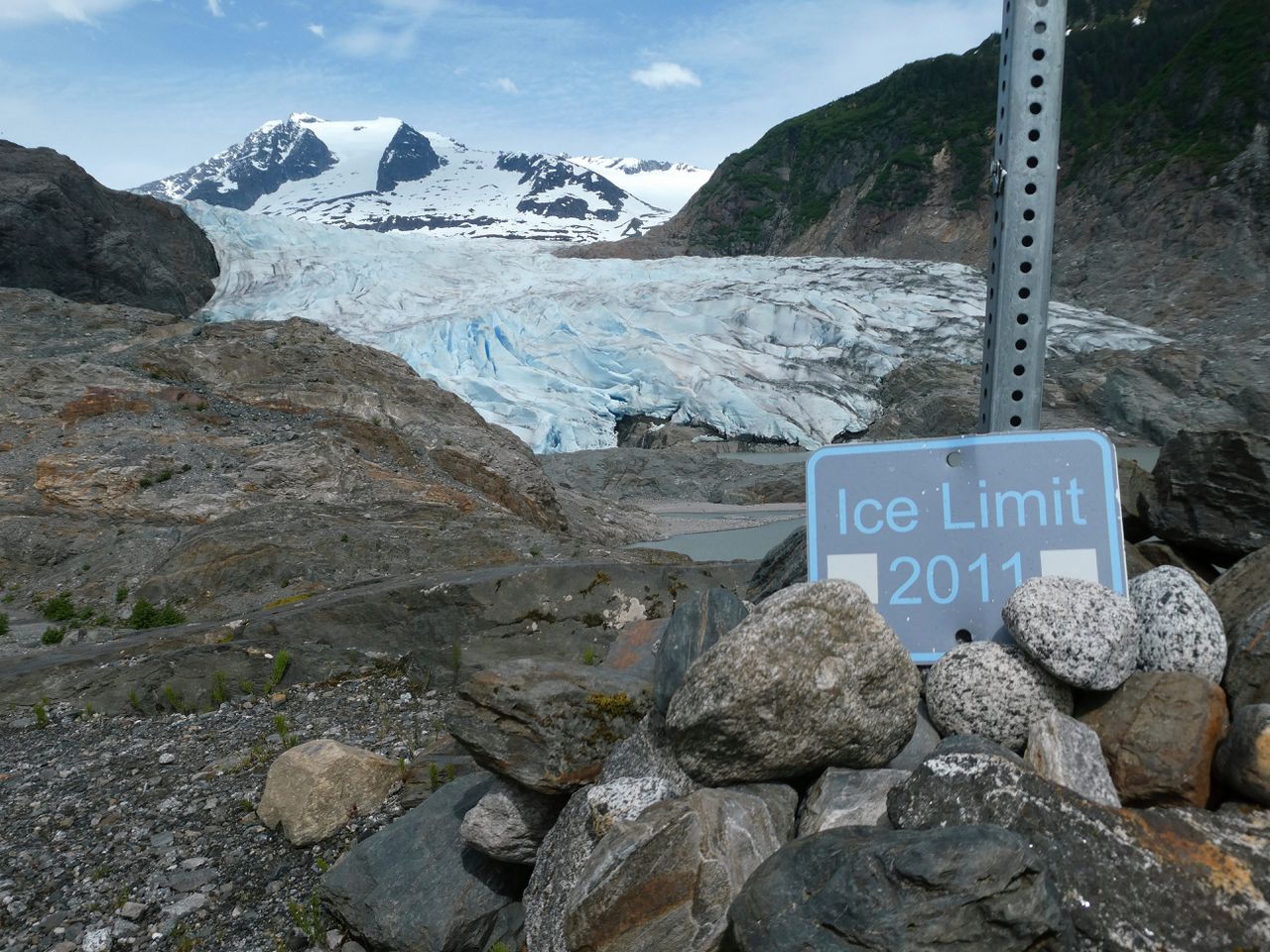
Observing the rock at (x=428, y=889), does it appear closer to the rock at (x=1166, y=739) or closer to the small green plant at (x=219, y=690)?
the rock at (x=1166, y=739)

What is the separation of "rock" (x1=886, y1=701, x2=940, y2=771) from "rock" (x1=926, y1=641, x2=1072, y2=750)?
0.10m

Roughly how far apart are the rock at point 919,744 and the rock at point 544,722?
2.01 feet

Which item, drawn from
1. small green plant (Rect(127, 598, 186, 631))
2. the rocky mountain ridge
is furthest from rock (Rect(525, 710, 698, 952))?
the rocky mountain ridge

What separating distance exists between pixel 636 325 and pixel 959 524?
29318 mm

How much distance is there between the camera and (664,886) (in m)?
1.80

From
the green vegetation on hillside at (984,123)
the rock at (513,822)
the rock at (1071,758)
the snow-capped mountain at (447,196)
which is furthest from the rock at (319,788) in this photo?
the snow-capped mountain at (447,196)

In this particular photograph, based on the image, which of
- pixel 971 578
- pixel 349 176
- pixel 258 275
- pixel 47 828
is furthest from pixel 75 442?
pixel 349 176

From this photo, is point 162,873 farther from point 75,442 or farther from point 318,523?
point 75,442

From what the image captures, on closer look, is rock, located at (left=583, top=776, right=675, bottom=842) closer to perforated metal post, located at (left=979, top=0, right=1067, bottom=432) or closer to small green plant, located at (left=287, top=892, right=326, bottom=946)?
small green plant, located at (left=287, top=892, right=326, bottom=946)

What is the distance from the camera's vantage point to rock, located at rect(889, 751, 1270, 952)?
5.08 feet

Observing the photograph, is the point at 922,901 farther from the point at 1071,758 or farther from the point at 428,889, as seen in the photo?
the point at 428,889

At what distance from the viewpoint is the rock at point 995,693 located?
2.05 metres

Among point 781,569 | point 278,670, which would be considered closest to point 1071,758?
point 781,569

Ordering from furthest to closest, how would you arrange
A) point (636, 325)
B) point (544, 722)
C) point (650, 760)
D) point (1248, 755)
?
1. point (636, 325)
2. point (544, 722)
3. point (650, 760)
4. point (1248, 755)
